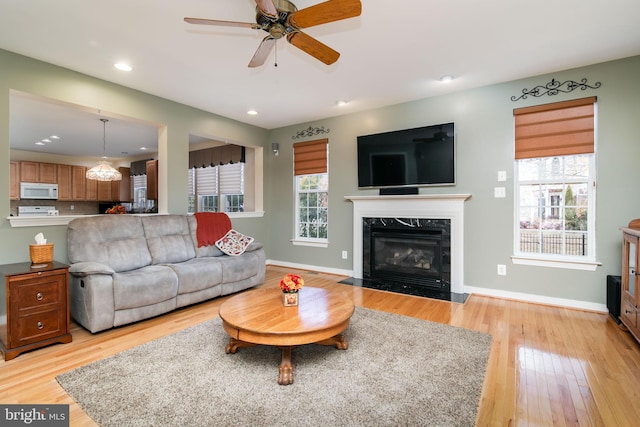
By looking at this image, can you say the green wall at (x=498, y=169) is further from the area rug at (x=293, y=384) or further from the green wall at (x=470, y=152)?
the area rug at (x=293, y=384)

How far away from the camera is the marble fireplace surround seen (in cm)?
390

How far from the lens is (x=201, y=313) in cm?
322

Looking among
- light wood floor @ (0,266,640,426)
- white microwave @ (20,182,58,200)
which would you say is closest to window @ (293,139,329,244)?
light wood floor @ (0,266,640,426)

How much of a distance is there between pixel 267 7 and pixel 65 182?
27.0 ft

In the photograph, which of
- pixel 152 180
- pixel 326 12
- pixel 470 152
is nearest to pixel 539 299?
pixel 470 152

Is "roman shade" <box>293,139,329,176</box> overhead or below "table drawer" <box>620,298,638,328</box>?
overhead

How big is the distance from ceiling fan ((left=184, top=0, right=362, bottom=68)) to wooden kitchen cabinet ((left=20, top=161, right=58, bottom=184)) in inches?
302

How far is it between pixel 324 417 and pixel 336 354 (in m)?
0.69

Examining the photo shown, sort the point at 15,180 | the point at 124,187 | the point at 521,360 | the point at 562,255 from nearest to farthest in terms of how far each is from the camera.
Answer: the point at 521,360 → the point at 562,255 → the point at 15,180 → the point at 124,187

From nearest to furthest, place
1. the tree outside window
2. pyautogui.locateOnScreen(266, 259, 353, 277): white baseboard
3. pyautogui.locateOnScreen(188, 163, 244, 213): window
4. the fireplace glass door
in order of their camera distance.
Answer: the fireplace glass door → pyautogui.locateOnScreen(266, 259, 353, 277): white baseboard → the tree outside window → pyautogui.locateOnScreen(188, 163, 244, 213): window

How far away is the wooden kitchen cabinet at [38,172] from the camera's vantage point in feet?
22.5

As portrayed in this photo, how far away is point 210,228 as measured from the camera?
164 inches

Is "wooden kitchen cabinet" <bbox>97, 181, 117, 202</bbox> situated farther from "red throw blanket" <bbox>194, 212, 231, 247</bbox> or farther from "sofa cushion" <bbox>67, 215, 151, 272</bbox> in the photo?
"sofa cushion" <bbox>67, 215, 151, 272</bbox>

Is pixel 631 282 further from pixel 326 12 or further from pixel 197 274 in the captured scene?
pixel 197 274
